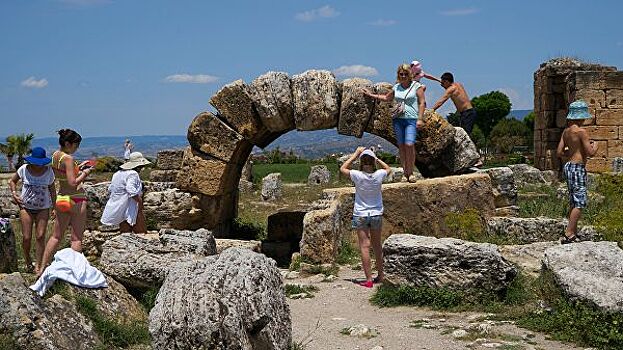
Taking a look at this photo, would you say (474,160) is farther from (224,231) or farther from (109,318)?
(109,318)

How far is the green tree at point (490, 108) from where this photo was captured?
71.2 metres

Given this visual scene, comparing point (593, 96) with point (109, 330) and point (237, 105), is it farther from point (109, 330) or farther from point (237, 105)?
point (109, 330)

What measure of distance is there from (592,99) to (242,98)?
36.7 ft

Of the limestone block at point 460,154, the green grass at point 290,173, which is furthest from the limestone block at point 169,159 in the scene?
the limestone block at point 460,154

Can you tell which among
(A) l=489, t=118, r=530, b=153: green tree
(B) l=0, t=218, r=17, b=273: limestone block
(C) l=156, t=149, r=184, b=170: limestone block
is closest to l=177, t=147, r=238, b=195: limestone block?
(B) l=0, t=218, r=17, b=273: limestone block

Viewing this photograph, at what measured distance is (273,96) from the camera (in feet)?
36.2

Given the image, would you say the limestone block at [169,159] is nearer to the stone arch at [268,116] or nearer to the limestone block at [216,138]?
the stone arch at [268,116]

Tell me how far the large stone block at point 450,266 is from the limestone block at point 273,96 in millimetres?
4193

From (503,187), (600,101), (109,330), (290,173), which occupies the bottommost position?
(290,173)

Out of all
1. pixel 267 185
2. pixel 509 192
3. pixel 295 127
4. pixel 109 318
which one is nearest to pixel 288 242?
pixel 295 127

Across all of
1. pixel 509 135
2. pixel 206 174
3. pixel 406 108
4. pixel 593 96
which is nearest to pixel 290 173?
pixel 593 96

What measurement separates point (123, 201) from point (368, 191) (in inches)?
126

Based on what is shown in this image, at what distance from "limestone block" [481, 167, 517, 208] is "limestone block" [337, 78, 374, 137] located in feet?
6.77

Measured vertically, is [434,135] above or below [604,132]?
above
